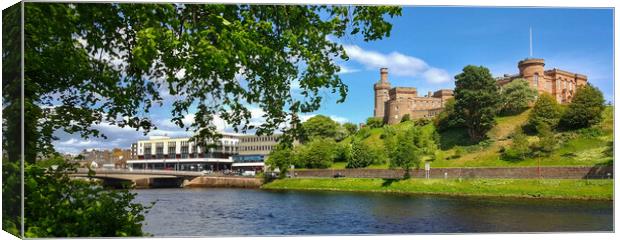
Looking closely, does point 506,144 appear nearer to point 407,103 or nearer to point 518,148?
point 518,148

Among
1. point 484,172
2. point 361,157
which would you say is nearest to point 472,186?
point 484,172

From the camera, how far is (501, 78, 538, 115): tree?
125 ft

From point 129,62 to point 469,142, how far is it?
35.5 metres

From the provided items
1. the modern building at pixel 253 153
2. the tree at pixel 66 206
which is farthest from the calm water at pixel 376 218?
the modern building at pixel 253 153

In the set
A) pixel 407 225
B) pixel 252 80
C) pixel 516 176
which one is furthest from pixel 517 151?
pixel 252 80

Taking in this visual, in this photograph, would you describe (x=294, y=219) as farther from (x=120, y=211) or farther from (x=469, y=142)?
(x=469, y=142)

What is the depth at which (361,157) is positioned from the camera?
39.7 m

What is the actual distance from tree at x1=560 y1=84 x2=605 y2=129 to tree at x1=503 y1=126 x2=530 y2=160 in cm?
225

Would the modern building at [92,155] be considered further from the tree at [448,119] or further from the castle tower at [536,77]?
the tree at [448,119]

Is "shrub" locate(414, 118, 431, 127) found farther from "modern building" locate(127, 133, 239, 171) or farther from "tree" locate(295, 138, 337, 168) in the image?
"modern building" locate(127, 133, 239, 171)

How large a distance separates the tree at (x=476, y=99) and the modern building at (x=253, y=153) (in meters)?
12.9

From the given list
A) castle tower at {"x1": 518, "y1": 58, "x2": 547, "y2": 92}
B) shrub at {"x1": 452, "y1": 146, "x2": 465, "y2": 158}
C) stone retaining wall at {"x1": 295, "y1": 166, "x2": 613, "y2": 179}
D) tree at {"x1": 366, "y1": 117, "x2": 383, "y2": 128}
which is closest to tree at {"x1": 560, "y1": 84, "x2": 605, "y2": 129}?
castle tower at {"x1": 518, "y1": 58, "x2": 547, "y2": 92}

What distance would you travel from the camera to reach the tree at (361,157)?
129 ft

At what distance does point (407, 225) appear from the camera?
17.2 metres
